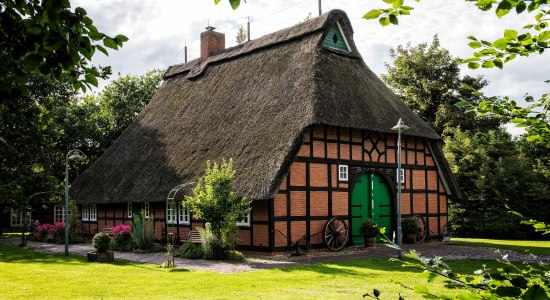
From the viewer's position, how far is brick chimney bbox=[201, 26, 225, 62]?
2862 cm

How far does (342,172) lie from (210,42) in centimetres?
1199

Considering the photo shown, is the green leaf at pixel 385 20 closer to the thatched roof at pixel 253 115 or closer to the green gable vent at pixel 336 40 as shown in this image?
the thatched roof at pixel 253 115

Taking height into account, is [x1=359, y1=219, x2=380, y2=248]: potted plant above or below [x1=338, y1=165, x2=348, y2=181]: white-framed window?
below

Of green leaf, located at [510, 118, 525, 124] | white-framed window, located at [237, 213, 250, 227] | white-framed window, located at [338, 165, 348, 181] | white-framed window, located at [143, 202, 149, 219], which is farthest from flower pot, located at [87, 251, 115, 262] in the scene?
green leaf, located at [510, 118, 525, 124]

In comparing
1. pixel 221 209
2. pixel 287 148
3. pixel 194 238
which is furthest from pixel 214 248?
pixel 287 148

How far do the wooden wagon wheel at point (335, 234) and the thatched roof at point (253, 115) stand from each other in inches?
127

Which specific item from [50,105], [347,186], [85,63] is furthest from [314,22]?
[85,63]

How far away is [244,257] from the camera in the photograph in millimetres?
17375

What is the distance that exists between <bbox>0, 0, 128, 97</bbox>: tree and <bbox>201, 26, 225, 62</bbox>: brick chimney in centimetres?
2491

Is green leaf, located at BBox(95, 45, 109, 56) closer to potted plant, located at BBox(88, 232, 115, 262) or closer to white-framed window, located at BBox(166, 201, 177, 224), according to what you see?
potted plant, located at BBox(88, 232, 115, 262)

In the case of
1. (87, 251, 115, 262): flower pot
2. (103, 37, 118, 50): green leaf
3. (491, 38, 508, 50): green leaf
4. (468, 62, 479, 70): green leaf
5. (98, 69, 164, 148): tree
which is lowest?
(87, 251, 115, 262): flower pot

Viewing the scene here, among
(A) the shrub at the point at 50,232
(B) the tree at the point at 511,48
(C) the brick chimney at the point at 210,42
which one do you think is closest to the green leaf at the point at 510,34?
(B) the tree at the point at 511,48

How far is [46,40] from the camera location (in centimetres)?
337

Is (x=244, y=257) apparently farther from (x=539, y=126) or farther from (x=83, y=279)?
(x=539, y=126)
